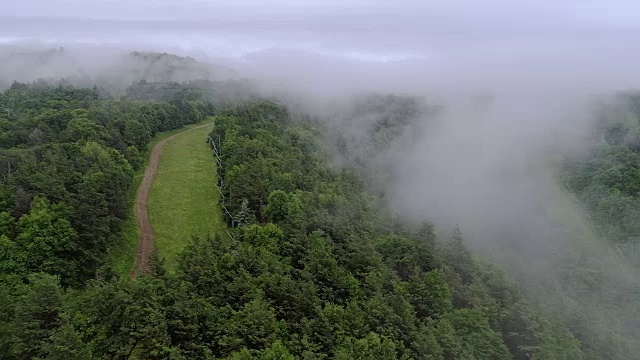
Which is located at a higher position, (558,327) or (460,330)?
(460,330)

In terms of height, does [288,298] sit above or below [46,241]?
below

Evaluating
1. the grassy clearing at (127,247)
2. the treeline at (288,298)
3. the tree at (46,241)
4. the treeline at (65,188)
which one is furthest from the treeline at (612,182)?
the tree at (46,241)

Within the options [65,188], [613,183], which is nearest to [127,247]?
[65,188]

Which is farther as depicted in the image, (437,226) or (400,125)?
(400,125)

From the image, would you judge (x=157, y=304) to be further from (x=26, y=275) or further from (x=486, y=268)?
(x=486, y=268)

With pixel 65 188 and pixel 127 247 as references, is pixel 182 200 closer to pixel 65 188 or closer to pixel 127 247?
pixel 127 247

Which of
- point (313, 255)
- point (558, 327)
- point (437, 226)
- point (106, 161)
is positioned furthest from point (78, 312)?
point (437, 226)
